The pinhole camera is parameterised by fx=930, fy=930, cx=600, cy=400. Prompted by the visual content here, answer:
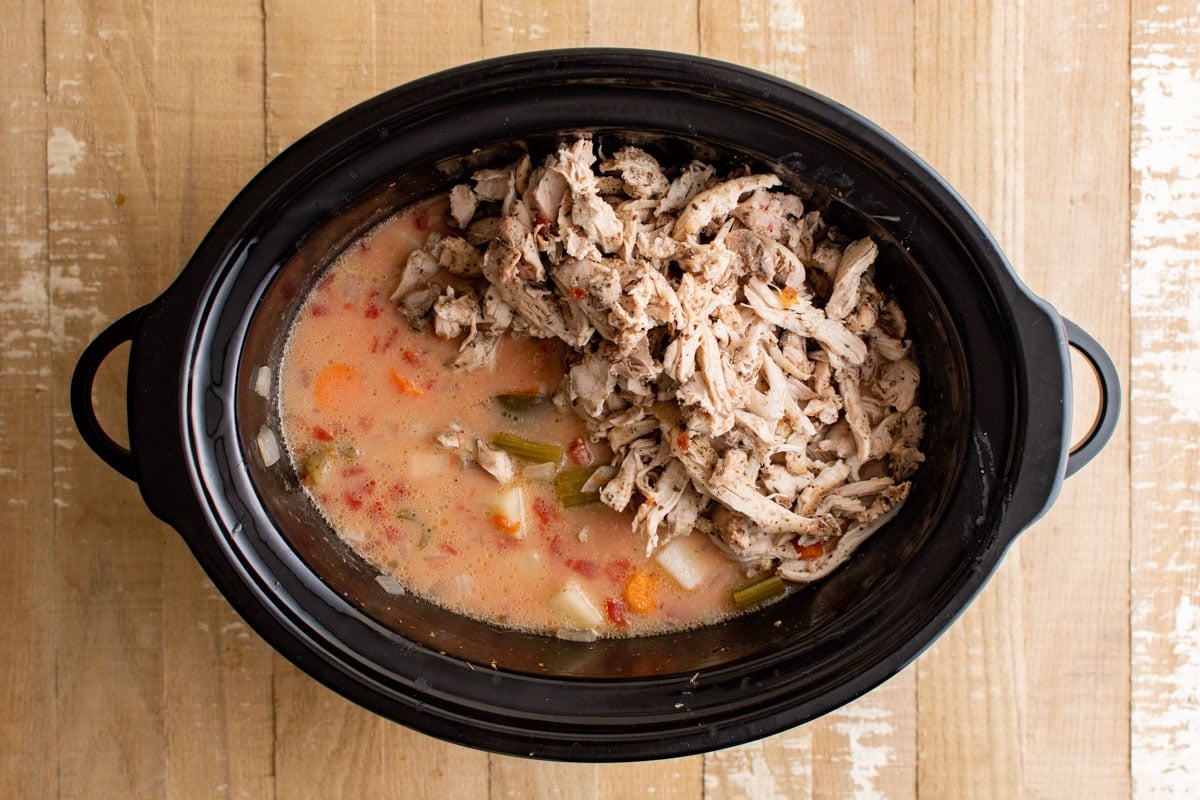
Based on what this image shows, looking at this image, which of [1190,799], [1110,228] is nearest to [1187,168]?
[1110,228]

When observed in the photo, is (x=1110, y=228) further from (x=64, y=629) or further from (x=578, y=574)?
(x=64, y=629)

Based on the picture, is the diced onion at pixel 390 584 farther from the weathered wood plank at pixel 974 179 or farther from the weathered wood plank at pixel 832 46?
the weathered wood plank at pixel 832 46

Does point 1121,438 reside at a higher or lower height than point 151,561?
higher

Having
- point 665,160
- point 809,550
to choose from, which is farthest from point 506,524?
point 665,160

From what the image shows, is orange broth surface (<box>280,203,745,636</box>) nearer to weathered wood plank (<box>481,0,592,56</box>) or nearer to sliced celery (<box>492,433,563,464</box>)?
sliced celery (<box>492,433,563,464</box>)

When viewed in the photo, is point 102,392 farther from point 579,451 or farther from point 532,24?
point 532,24

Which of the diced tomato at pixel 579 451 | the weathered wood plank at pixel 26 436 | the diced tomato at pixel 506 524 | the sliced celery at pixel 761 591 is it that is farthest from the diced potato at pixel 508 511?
the weathered wood plank at pixel 26 436

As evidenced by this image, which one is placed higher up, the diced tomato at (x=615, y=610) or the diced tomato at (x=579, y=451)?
the diced tomato at (x=579, y=451)
